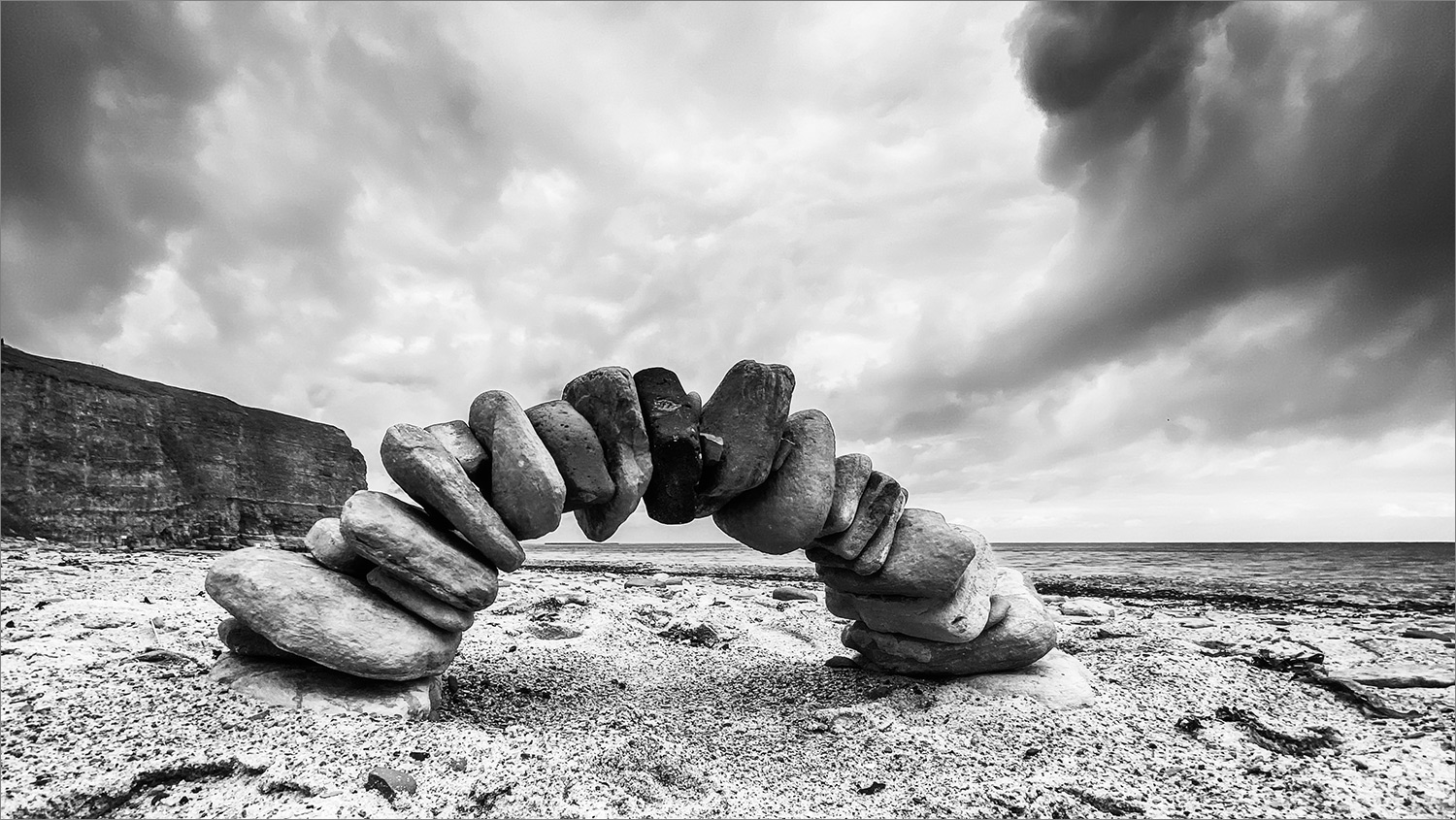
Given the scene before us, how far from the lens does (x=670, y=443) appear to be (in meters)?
3.83

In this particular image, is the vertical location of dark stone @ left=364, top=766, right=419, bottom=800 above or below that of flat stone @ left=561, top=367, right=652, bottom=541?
below

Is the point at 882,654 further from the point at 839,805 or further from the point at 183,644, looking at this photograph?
the point at 183,644

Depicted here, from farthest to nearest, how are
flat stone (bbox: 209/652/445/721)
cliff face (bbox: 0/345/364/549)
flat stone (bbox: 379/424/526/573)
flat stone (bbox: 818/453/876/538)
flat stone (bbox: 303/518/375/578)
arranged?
1. cliff face (bbox: 0/345/364/549)
2. flat stone (bbox: 818/453/876/538)
3. flat stone (bbox: 303/518/375/578)
4. flat stone (bbox: 379/424/526/573)
5. flat stone (bbox: 209/652/445/721)

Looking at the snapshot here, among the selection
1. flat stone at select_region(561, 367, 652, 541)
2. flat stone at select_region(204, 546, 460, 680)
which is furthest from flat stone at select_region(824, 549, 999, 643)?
flat stone at select_region(204, 546, 460, 680)

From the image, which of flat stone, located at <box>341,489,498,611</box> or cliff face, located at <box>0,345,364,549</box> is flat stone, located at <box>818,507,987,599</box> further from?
cliff face, located at <box>0,345,364,549</box>

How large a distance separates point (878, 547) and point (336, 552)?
3.29 metres

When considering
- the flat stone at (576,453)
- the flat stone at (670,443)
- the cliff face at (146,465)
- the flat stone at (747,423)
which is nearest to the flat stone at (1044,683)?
the flat stone at (747,423)

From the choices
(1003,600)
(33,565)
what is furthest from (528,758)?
(33,565)

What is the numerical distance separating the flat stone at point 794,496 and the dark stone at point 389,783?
7.38ft

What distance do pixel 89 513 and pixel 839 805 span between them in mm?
13487

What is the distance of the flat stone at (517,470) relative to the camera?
11.6 feet

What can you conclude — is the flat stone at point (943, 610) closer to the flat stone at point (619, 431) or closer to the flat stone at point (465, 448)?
the flat stone at point (619, 431)

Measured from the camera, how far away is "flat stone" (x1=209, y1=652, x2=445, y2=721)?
3.02 metres

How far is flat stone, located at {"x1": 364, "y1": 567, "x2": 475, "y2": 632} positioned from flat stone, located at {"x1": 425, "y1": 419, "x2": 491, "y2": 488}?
66 centimetres
